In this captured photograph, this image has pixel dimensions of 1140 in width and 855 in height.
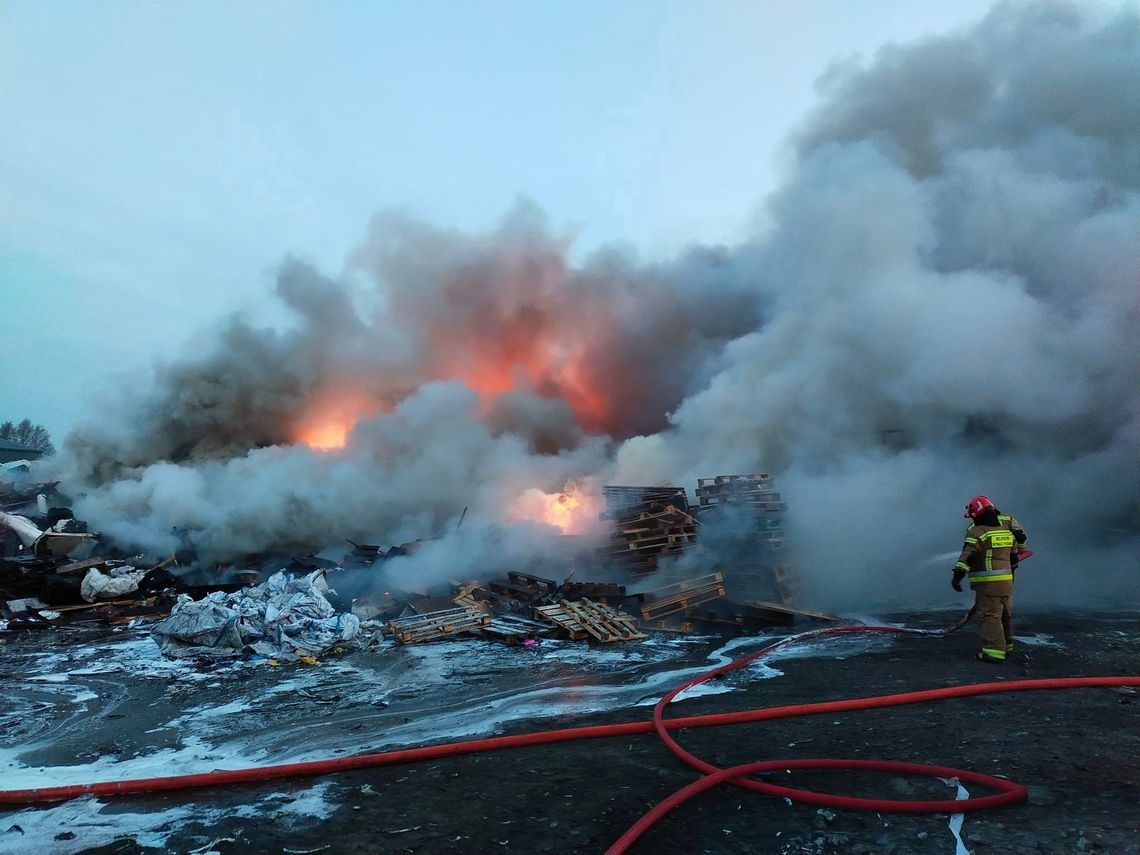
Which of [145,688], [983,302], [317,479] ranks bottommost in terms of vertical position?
[145,688]

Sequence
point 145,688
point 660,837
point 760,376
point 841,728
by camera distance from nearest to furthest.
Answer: point 660,837 < point 841,728 < point 145,688 < point 760,376

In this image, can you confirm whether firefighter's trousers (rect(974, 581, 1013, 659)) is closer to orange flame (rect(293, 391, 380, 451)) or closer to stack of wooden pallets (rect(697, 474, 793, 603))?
stack of wooden pallets (rect(697, 474, 793, 603))

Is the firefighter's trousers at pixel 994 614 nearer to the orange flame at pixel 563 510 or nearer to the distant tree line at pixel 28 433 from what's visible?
the orange flame at pixel 563 510

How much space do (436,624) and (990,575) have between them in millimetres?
6616

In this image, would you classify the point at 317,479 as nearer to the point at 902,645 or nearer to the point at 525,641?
the point at 525,641

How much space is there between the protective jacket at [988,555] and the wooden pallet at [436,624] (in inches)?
232

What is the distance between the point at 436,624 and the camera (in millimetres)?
8617

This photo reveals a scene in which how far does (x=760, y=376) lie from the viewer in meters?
16.4

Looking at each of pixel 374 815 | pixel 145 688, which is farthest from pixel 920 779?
pixel 145 688

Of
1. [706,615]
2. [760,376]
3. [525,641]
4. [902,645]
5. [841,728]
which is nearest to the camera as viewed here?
[841,728]

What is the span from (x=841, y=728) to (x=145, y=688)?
6.63 m

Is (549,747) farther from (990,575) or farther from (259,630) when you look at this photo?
(259,630)

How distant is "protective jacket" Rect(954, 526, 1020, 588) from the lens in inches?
250

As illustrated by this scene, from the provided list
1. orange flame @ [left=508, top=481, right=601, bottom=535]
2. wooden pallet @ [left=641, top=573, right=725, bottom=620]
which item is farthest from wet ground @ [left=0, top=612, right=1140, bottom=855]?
orange flame @ [left=508, top=481, right=601, bottom=535]
